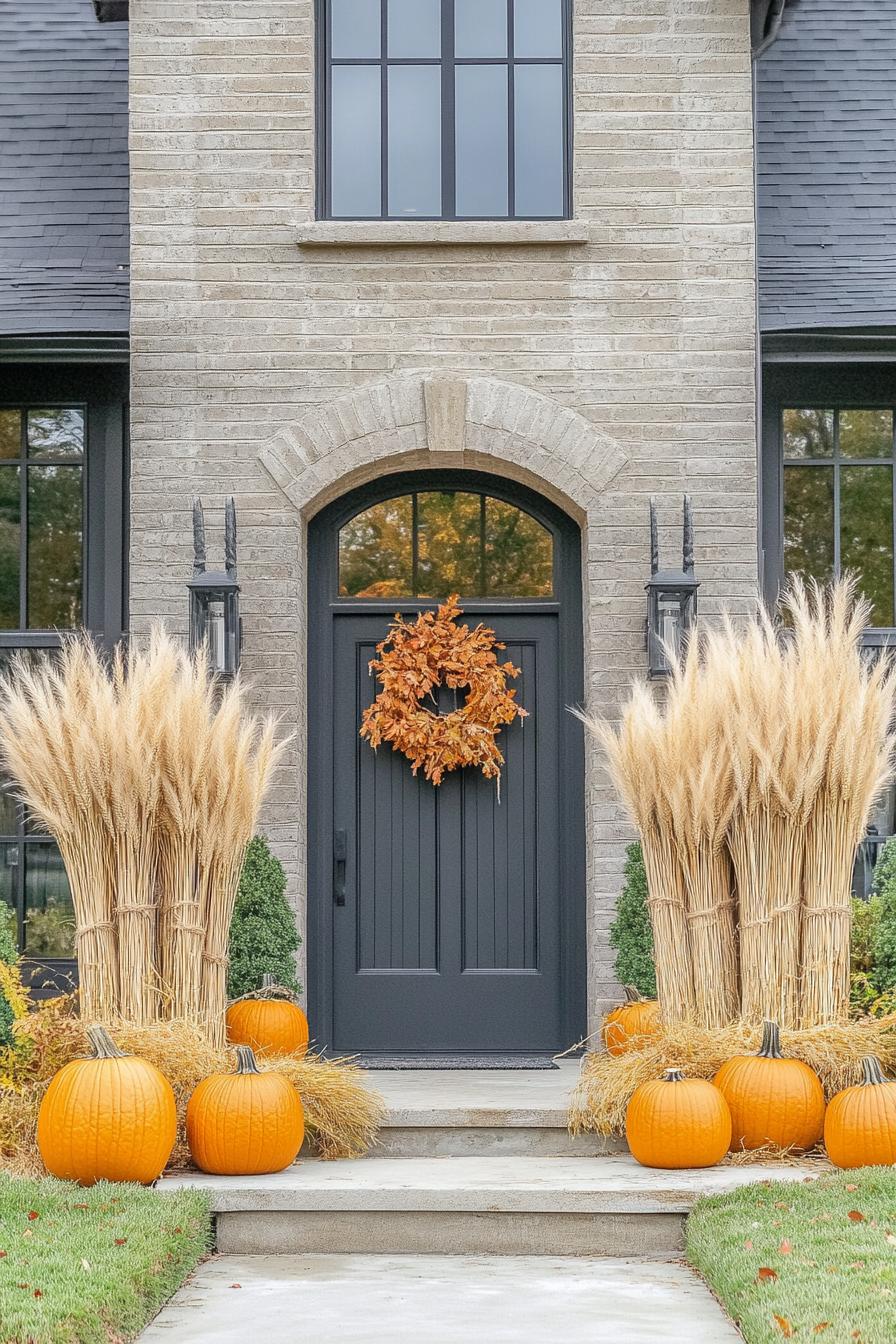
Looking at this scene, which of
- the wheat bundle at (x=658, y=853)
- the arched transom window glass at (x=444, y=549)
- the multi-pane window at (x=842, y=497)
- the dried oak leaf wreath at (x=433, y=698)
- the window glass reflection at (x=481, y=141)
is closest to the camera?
the wheat bundle at (x=658, y=853)

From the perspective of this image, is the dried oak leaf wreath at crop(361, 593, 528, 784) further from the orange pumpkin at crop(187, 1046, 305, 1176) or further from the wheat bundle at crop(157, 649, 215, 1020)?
the orange pumpkin at crop(187, 1046, 305, 1176)

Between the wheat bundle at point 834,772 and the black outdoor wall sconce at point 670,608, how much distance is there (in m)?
1.38

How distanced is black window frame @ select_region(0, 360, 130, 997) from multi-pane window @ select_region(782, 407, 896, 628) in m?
3.46

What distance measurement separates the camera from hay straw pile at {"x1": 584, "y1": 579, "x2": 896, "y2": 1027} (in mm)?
5914

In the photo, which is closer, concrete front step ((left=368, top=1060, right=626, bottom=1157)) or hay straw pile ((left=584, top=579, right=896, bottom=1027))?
hay straw pile ((left=584, top=579, right=896, bottom=1027))

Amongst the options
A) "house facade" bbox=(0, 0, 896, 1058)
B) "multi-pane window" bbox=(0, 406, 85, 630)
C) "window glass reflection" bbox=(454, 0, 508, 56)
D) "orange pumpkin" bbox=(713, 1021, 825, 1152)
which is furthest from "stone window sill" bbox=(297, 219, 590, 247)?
"orange pumpkin" bbox=(713, 1021, 825, 1152)

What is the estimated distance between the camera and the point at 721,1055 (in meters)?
5.89

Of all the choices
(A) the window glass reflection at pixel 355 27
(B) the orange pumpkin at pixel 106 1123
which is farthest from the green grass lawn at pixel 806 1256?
(A) the window glass reflection at pixel 355 27

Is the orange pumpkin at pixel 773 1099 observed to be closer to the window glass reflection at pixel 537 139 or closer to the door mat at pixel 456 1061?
the door mat at pixel 456 1061

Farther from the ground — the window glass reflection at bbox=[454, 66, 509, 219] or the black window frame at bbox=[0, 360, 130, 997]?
the window glass reflection at bbox=[454, 66, 509, 219]

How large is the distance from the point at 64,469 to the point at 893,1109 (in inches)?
208

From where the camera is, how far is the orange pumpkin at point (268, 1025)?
678 cm

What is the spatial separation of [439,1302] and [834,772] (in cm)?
249

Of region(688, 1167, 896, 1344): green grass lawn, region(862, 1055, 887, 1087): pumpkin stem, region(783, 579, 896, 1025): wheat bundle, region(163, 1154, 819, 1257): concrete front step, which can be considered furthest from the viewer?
region(783, 579, 896, 1025): wheat bundle
